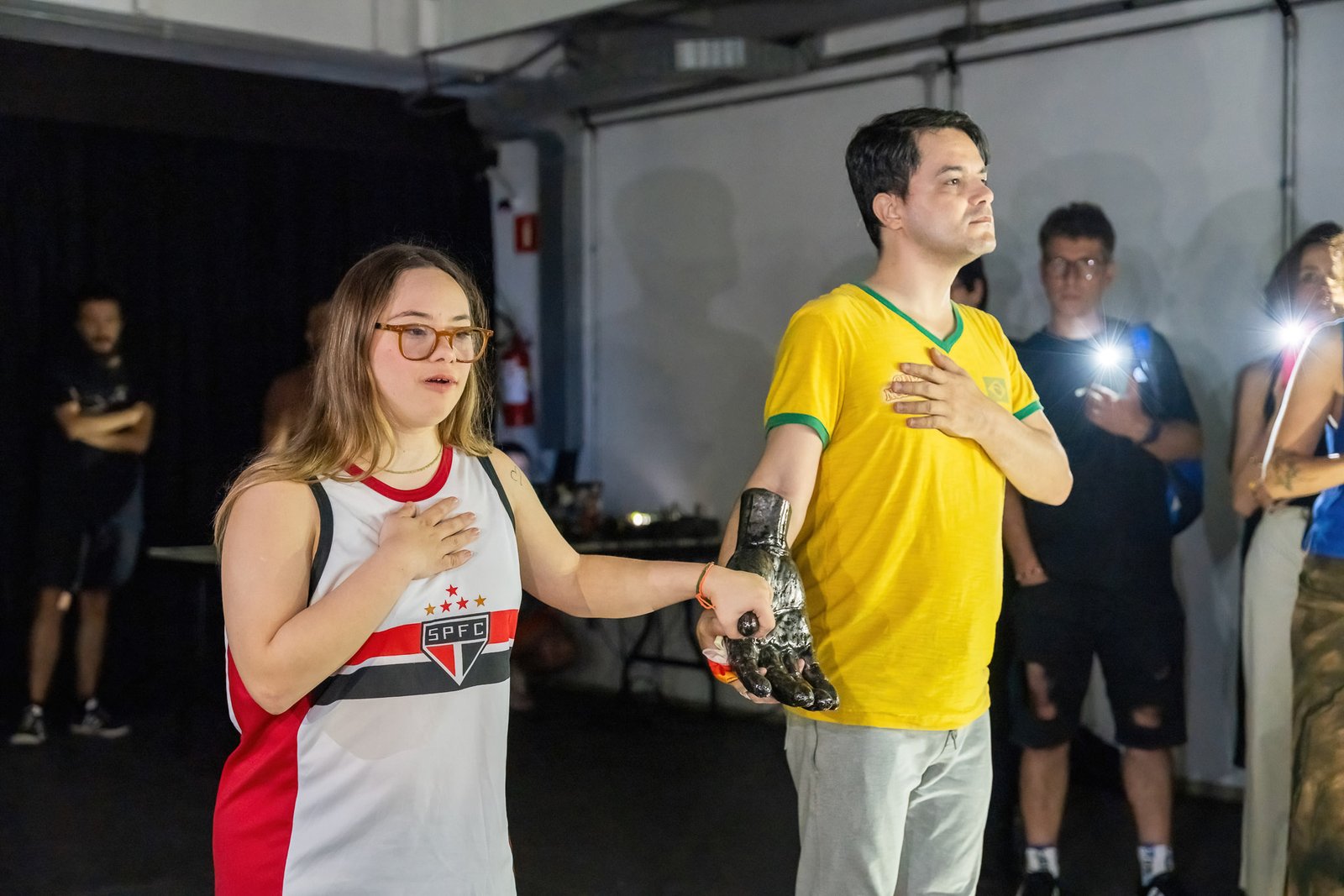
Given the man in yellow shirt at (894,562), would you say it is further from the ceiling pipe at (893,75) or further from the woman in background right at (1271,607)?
the ceiling pipe at (893,75)

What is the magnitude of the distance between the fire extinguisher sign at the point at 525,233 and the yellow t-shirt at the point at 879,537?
465 centimetres

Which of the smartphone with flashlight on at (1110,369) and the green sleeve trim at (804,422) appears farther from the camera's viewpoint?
the smartphone with flashlight on at (1110,369)

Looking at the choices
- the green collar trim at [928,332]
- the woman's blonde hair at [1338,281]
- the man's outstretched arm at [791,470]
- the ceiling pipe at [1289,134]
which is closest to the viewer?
the man's outstretched arm at [791,470]

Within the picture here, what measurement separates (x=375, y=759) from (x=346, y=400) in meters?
0.40

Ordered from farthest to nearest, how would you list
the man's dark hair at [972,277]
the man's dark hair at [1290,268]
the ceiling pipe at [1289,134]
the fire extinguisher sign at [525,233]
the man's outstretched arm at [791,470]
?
the fire extinguisher sign at [525,233] < the ceiling pipe at [1289,134] < the man's dark hair at [972,277] < the man's dark hair at [1290,268] < the man's outstretched arm at [791,470]

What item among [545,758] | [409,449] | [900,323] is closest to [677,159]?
[545,758]

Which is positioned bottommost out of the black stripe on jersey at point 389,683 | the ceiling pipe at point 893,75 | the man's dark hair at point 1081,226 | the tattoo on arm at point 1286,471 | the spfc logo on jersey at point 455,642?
the black stripe on jersey at point 389,683

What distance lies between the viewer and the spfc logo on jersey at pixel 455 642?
4.66 feet

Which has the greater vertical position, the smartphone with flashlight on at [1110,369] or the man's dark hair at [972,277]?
the man's dark hair at [972,277]

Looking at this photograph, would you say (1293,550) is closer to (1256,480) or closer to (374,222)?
(1256,480)

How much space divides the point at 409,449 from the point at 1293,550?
7.42 feet

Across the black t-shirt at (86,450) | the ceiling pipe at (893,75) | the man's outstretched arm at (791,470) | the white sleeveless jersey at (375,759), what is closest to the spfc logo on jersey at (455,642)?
the white sleeveless jersey at (375,759)

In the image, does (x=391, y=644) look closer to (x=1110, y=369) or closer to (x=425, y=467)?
(x=425, y=467)

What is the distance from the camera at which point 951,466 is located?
1900 mm
